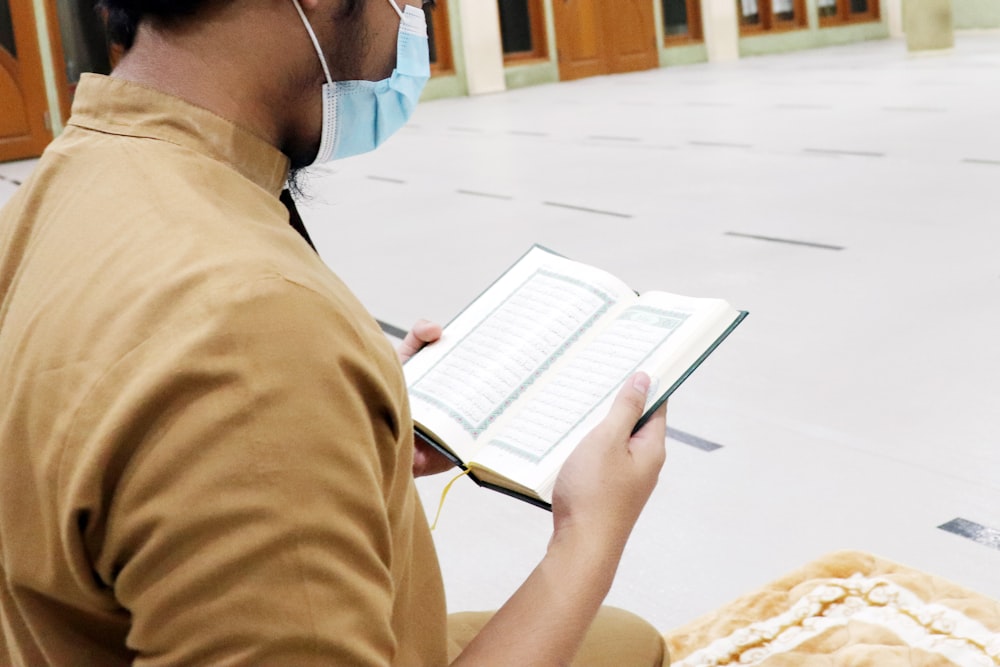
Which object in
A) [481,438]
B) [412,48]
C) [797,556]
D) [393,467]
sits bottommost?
[797,556]

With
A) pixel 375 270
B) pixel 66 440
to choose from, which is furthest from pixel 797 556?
pixel 375 270

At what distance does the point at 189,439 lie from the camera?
0.69 m

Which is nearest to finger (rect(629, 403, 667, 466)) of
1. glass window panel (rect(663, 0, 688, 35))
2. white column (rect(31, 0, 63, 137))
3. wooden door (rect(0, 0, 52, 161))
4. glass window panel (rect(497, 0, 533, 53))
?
wooden door (rect(0, 0, 52, 161))

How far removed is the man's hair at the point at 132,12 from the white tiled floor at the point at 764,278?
0.54 metres

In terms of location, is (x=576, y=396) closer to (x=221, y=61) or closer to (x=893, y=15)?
(x=221, y=61)

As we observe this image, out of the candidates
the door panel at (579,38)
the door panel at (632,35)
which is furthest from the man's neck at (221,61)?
the door panel at (632,35)

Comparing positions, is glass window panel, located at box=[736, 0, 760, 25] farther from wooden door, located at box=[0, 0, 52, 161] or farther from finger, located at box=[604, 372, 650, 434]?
finger, located at box=[604, 372, 650, 434]

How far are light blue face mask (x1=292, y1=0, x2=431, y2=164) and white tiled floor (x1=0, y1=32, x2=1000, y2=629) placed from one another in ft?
0.66

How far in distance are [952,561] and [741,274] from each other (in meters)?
2.35

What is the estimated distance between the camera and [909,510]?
8.09 ft

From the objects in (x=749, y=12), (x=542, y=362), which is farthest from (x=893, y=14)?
(x=542, y=362)

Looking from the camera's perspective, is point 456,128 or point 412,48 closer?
point 412,48

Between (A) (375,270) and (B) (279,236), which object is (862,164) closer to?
(A) (375,270)

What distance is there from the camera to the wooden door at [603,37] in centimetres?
1552
